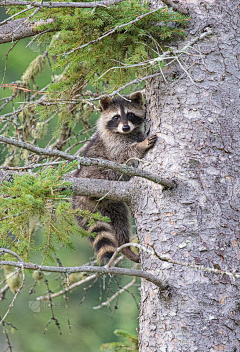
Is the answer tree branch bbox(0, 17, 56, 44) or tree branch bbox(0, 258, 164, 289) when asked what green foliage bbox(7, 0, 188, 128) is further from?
tree branch bbox(0, 258, 164, 289)

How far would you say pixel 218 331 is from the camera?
204 centimetres

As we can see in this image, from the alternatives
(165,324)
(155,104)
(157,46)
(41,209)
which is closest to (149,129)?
(155,104)

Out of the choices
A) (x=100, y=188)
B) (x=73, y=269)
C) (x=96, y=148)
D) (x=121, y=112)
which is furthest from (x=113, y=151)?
(x=73, y=269)

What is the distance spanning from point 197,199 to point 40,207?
880 mm

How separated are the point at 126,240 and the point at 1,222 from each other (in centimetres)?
173

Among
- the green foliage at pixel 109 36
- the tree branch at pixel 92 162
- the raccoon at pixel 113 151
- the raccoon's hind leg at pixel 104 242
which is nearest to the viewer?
the tree branch at pixel 92 162

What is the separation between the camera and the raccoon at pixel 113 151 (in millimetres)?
3451

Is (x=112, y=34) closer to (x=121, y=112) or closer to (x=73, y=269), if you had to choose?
(x=121, y=112)

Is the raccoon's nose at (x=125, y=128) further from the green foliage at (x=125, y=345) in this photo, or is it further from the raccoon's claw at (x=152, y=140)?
the green foliage at (x=125, y=345)

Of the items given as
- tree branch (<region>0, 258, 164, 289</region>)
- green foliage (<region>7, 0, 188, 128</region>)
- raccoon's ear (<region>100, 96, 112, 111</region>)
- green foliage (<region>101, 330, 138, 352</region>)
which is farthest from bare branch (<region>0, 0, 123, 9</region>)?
green foliage (<region>101, 330, 138, 352</region>)

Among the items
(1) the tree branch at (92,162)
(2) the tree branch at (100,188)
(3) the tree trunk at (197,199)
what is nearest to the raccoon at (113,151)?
(2) the tree branch at (100,188)

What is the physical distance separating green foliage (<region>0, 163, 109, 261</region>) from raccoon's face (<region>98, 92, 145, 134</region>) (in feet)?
5.22

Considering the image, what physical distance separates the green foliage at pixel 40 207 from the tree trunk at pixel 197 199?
49 cm

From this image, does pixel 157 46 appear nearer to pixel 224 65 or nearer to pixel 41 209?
pixel 224 65
